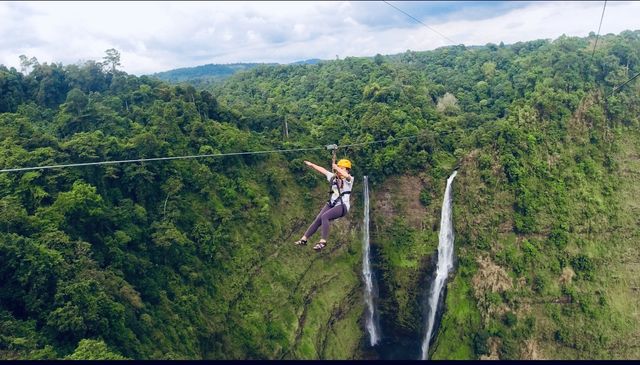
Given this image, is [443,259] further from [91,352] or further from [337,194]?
[337,194]

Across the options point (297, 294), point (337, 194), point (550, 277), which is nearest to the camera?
point (337, 194)

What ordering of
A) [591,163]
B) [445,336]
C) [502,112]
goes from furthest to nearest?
[502,112] → [591,163] → [445,336]

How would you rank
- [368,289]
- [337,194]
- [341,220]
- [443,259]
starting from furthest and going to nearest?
[341,220], [368,289], [443,259], [337,194]

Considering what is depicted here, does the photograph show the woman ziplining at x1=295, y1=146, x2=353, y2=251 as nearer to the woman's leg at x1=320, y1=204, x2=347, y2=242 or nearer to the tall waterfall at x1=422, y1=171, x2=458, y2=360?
the woman's leg at x1=320, y1=204, x2=347, y2=242

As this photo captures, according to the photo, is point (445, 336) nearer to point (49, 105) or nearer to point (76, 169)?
point (76, 169)

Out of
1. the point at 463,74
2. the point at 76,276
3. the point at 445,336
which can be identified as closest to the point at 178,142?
the point at 76,276

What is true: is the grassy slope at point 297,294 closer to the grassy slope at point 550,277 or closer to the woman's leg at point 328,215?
the grassy slope at point 550,277

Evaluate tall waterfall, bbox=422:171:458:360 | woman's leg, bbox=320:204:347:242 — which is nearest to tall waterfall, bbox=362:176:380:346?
tall waterfall, bbox=422:171:458:360

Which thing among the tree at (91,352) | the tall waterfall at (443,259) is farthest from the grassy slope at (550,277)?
the tree at (91,352)

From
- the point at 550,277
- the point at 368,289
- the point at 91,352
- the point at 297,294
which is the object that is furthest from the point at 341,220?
the point at 91,352
